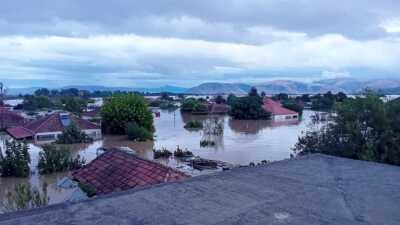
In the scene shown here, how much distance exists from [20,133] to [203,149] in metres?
13.4

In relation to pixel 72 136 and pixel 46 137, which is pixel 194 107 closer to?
pixel 46 137

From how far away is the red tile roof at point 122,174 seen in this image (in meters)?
8.41

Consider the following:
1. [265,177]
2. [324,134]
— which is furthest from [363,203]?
[324,134]

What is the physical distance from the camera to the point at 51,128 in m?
26.7

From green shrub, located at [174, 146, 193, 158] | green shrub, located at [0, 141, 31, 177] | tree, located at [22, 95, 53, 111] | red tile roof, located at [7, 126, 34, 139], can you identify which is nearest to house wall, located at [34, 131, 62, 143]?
red tile roof, located at [7, 126, 34, 139]

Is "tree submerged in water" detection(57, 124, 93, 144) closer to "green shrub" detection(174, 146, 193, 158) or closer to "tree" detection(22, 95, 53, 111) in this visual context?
"green shrub" detection(174, 146, 193, 158)

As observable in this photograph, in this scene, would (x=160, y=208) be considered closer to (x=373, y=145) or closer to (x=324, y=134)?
(x=373, y=145)

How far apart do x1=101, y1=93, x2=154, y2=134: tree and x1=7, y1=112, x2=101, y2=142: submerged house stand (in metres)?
1.35

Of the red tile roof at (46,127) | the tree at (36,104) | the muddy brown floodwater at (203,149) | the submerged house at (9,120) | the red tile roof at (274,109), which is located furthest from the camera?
the tree at (36,104)

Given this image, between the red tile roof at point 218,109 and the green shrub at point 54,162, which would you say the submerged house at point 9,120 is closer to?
the green shrub at point 54,162

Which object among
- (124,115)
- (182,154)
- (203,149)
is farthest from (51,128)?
(182,154)

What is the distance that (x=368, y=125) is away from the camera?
12.6 meters

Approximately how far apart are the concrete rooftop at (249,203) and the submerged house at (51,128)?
24045 mm

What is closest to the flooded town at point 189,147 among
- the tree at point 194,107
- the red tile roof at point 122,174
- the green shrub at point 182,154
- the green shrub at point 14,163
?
the green shrub at point 14,163
